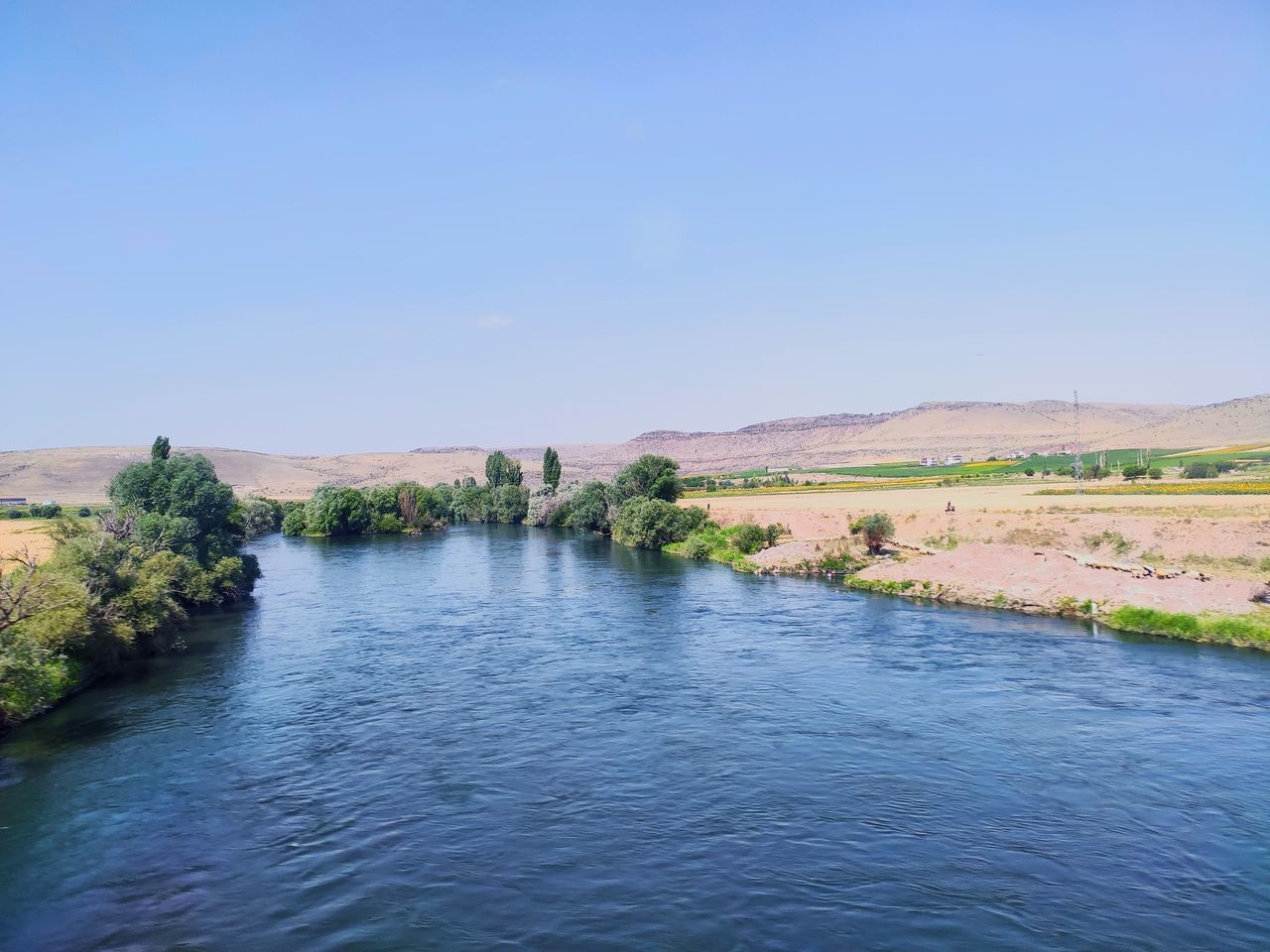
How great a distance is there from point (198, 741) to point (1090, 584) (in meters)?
32.5

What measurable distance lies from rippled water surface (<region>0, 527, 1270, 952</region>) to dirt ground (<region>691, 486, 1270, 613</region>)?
3856 mm

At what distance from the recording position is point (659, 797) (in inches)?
686

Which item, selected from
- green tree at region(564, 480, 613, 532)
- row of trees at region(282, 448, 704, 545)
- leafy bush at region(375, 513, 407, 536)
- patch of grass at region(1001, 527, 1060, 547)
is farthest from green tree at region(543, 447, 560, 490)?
patch of grass at region(1001, 527, 1060, 547)

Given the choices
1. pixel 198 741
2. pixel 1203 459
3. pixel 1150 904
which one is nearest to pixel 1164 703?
pixel 1150 904

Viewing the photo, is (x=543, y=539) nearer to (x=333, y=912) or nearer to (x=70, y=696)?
(x=70, y=696)

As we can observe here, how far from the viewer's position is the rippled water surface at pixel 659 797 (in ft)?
42.8

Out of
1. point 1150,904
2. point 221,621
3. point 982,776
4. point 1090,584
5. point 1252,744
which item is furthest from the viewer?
point 221,621

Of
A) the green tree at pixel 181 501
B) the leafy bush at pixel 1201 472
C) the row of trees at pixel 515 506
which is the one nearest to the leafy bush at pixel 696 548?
the row of trees at pixel 515 506

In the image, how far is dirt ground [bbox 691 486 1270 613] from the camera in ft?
108

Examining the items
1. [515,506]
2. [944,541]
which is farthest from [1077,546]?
[515,506]

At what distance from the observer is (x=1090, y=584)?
113 ft

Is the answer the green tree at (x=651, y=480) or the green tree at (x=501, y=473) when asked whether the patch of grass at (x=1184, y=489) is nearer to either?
the green tree at (x=651, y=480)

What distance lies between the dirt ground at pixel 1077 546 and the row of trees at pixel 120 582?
30629 mm

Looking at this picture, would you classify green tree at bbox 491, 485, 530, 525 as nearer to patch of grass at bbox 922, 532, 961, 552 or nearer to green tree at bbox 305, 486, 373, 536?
green tree at bbox 305, 486, 373, 536
